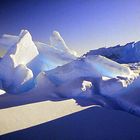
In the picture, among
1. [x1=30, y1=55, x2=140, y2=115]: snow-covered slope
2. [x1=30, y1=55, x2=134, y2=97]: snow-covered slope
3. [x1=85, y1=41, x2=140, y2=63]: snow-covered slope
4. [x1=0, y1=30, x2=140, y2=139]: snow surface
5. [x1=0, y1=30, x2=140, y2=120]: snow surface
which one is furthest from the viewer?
[x1=85, y1=41, x2=140, y2=63]: snow-covered slope

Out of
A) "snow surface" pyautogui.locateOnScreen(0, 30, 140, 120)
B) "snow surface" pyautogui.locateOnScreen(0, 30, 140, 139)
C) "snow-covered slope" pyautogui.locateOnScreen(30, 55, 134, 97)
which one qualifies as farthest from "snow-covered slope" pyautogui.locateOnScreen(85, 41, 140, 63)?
"snow-covered slope" pyautogui.locateOnScreen(30, 55, 134, 97)

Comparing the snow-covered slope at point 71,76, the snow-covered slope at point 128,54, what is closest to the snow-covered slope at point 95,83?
the snow-covered slope at point 71,76

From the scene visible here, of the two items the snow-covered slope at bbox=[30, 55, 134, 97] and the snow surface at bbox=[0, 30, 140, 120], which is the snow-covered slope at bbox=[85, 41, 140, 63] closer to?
the snow surface at bbox=[0, 30, 140, 120]

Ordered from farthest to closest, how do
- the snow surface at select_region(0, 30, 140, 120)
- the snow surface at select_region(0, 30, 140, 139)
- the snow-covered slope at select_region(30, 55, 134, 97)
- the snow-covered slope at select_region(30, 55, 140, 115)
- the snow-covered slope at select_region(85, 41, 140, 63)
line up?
the snow-covered slope at select_region(85, 41, 140, 63)
the snow-covered slope at select_region(30, 55, 134, 97)
the snow surface at select_region(0, 30, 140, 120)
the snow-covered slope at select_region(30, 55, 140, 115)
the snow surface at select_region(0, 30, 140, 139)

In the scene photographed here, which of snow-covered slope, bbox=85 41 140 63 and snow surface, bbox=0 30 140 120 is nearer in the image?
snow surface, bbox=0 30 140 120

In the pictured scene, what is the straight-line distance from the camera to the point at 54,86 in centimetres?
599

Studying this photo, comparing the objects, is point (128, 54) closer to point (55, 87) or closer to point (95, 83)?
point (95, 83)

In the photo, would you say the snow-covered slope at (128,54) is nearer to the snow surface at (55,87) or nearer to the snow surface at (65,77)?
the snow surface at (65,77)

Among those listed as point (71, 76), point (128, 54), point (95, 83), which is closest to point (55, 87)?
point (71, 76)

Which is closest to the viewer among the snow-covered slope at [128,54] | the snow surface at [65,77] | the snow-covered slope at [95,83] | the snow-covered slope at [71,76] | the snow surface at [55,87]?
the snow surface at [55,87]

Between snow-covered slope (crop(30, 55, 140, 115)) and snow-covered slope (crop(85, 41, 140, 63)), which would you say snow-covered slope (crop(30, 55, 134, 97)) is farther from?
snow-covered slope (crop(85, 41, 140, 63))

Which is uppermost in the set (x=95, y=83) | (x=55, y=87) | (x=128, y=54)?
(x=95, y=83)

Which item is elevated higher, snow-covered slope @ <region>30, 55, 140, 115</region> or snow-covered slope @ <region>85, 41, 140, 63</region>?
snow-covered slope @ <region>30, 55, 140, 115</region>

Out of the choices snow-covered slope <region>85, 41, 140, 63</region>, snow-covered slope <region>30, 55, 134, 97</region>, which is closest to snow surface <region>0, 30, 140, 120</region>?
snow-covered slope <region>30, 55, 134, 97</region>
